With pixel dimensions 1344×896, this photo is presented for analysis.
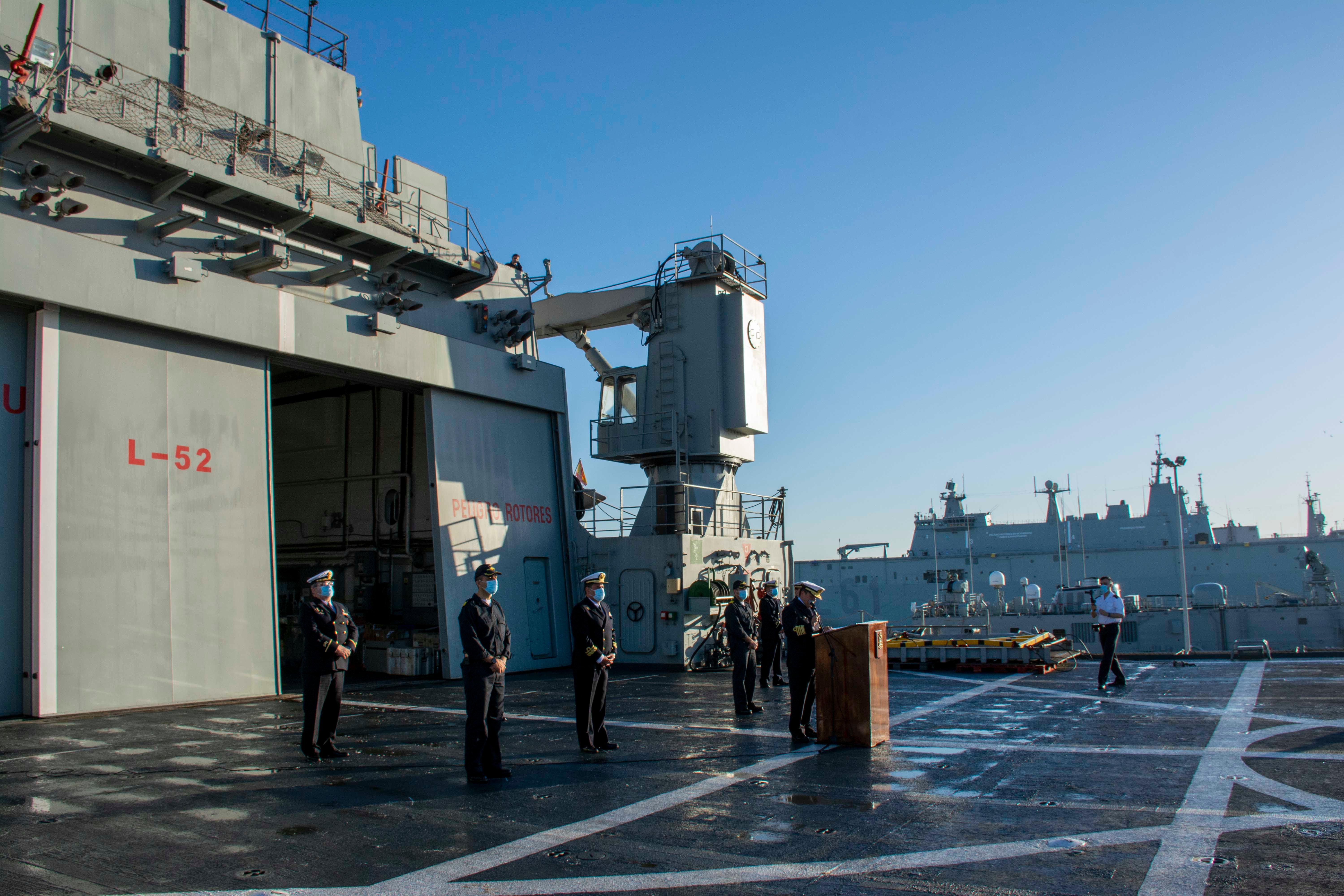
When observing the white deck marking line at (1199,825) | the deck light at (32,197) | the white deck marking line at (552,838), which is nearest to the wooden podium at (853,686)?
the white deck marking line at (552,838)

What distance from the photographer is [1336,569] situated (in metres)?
50.1

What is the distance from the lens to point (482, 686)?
7105 millimetres

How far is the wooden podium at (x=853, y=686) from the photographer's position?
830cm

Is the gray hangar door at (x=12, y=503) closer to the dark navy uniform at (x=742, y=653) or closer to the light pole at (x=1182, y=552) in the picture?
the dark navy uniform at (x=742, y=653)

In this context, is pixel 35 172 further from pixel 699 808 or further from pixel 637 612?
pixel 637 612

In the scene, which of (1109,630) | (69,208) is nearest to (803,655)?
(1109,630)

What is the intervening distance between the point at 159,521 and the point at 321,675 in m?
5.84

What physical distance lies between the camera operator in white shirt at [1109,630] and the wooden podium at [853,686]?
18.0ft

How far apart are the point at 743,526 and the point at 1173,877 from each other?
57.4 ft

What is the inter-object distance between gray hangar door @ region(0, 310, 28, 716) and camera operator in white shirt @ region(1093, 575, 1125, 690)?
1409cm

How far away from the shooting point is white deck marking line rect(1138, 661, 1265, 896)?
427 cm

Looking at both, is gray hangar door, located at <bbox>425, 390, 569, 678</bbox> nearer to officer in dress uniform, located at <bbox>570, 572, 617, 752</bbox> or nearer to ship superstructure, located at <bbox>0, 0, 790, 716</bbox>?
ship superstructure, located at <bbox>0, 0, 790, 716</bbox>

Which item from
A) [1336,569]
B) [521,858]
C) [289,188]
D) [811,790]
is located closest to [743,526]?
[289,188]

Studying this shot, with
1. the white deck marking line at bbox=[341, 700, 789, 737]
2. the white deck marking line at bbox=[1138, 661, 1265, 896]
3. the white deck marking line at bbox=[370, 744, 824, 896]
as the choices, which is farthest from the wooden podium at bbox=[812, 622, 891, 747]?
the white deck marking line at bbox=[1138, 661, 1265, 896]
